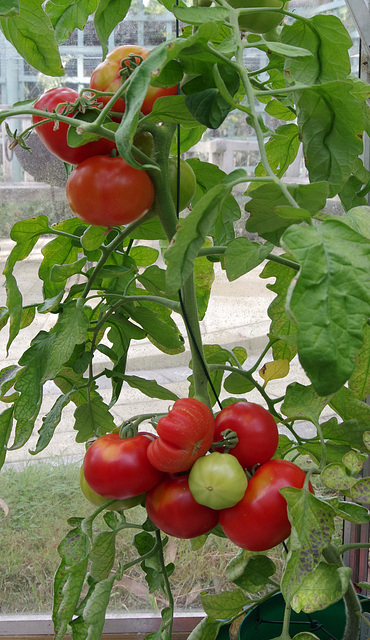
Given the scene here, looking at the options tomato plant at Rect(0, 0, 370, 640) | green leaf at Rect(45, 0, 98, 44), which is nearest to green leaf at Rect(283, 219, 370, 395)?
tomato plant at Rect(0, 0, 370, 640)

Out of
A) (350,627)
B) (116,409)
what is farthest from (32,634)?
(350,627)

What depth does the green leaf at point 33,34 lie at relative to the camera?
19.7 inches

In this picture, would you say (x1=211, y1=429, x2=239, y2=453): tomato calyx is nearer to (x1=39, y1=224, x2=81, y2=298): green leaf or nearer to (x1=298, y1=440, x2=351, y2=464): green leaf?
(x1=298, y1=440, x2=351, y2=464): green leaf

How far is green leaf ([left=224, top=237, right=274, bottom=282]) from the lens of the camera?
446 millimetres

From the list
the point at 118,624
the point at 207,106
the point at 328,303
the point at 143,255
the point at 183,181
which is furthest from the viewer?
the point at 118,624

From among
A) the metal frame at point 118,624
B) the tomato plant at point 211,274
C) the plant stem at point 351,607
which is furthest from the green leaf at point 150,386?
the metal frame at point 118,624

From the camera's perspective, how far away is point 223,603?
0.61m

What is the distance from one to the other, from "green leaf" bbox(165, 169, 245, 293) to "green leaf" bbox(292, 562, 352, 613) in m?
0.27

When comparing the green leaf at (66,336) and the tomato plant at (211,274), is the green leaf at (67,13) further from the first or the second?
the green leaf at (66,336)

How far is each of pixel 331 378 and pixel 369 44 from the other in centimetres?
71

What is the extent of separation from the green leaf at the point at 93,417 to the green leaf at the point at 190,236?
351 millimetres

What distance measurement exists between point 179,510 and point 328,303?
0.27 meters

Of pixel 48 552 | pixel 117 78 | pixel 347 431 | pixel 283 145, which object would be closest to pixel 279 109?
pixel 283 145

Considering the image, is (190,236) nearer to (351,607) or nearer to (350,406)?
(350,406)
